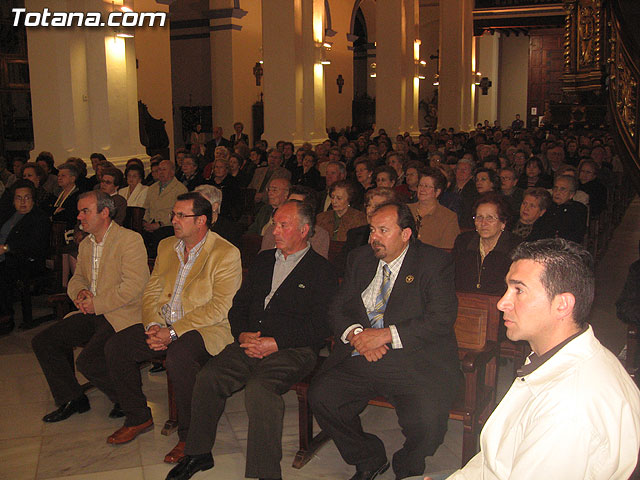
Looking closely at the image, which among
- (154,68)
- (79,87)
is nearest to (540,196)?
(79,87)

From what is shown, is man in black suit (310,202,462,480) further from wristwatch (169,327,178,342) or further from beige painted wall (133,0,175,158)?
beige painted wall (133,0,175,158)

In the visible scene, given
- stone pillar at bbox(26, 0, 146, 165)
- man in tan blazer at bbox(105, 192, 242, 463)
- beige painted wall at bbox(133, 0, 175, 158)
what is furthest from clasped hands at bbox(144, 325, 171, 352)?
beige painted wall at bbox(133, 0, 175, 158)

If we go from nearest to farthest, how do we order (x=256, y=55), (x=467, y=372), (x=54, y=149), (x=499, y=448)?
1. (x=499, y=448)
2. (x=467, y=372)
3. (x=54, y=149)
4. (x=256, y=55)

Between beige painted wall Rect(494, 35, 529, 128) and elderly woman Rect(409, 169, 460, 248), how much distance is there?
28802 mm

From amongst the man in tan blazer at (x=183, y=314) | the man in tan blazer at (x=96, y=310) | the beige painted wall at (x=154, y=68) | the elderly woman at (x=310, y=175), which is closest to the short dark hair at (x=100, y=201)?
the man in tan blazer at (x=96, y=310)

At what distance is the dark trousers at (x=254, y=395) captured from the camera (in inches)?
125

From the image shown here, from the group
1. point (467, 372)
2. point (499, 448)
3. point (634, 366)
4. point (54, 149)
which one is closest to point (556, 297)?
point (499, 448)

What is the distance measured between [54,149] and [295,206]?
6.14m

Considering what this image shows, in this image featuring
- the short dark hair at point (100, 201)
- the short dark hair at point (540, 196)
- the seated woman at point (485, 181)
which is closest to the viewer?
the short dark hair at point (100, 201)

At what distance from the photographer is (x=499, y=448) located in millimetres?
1776

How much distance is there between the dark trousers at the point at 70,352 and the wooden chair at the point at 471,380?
127 cm

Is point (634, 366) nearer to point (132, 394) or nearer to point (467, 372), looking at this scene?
point (467, 372)

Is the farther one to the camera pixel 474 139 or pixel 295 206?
pixel 474 139

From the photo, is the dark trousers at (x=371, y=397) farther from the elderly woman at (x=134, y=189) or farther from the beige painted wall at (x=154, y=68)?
the beige painted wall at (x=154, y=68)
